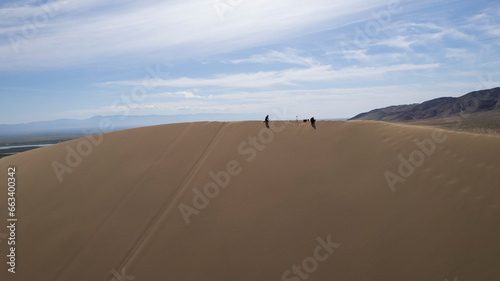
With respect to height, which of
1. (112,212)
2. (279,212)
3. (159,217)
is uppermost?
(112,212)

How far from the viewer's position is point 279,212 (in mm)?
8055

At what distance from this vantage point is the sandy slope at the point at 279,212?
257 inches

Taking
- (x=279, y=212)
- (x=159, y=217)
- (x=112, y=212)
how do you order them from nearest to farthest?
(x=279, y=212) → (x=159, y=217) → (x=112, y=212)

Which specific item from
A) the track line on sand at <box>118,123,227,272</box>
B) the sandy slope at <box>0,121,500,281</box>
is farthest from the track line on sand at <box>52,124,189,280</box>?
the track line on sand at <box>118,123,227,272</box>

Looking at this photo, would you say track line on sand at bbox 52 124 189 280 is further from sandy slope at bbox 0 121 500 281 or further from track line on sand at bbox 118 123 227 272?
track line on sand at bbox 118 123 227 272

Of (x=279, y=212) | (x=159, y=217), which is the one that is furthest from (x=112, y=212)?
(x=279, y=212)

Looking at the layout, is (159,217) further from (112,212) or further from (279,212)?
(279,212)

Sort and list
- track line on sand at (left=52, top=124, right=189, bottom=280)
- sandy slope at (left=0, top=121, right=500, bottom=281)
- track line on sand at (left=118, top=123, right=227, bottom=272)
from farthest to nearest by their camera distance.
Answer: track line on sand at (left=52, top=124, right=189, bottom=280), track line on sand at (left=118, top=123, right=227, bottom=272), sandy slope at (left=0, top=121, right=500, bottom=281)

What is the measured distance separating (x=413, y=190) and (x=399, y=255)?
2.38 meters

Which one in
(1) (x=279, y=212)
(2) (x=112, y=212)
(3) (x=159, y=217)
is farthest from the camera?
(2) (x=112, y=212)

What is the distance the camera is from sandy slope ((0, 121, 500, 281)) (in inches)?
257

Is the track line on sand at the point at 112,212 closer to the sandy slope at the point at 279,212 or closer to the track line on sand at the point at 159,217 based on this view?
the sandy slope at the point at 279,212

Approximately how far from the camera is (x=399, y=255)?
637cm

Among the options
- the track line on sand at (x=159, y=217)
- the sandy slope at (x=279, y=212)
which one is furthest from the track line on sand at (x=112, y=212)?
the track line on sand at (x=159, y=217)
